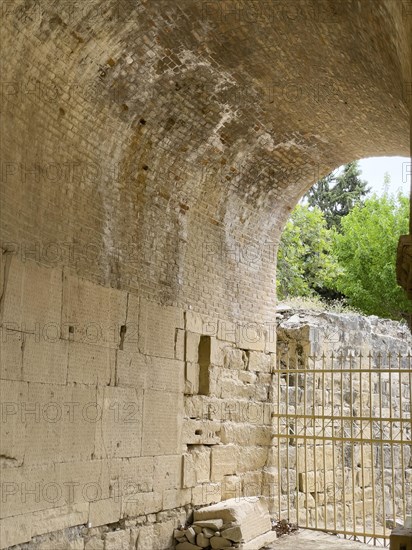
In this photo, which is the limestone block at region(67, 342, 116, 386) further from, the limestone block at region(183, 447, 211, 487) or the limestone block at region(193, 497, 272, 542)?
the limestone block at region(193, 497, 272, 542)

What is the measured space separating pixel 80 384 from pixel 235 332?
3.06 m

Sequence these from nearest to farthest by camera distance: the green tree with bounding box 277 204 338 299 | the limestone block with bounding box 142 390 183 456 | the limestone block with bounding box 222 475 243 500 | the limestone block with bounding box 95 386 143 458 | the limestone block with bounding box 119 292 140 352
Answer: the limestone block with bounding box 95 386 143 458 → the limestone block with bounding box 119 292 140 352 → the limestone block with bounding box 142 390 183 456 → the limestone block with bounding box 222 475 243 500 → the green tree with bounding box 277 204 338 299

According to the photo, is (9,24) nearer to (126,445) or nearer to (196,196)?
(196,196)

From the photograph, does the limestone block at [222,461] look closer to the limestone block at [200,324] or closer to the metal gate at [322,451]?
the metal gate at [322,451]

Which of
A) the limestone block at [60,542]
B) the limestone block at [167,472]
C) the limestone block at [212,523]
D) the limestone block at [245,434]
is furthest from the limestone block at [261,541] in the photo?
the limestone block at [60,542]

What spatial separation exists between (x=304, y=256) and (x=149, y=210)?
21249 millimetres

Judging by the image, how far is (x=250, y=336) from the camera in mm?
9406

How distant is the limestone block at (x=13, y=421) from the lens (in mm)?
5633

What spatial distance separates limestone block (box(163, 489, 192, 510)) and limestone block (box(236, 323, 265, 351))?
85.1 inches

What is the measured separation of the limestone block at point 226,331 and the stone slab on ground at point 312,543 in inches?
102

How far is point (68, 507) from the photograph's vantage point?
247 inches

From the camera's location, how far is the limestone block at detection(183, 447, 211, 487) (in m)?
7.91

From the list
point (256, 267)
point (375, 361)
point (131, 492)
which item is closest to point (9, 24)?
point (131, 492)

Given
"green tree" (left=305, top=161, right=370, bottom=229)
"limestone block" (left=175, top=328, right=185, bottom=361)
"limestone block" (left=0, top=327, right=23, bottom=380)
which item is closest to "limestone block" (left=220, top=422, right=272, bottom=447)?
"limestone block" (left=175, top=328, right=185, bottom=361)
